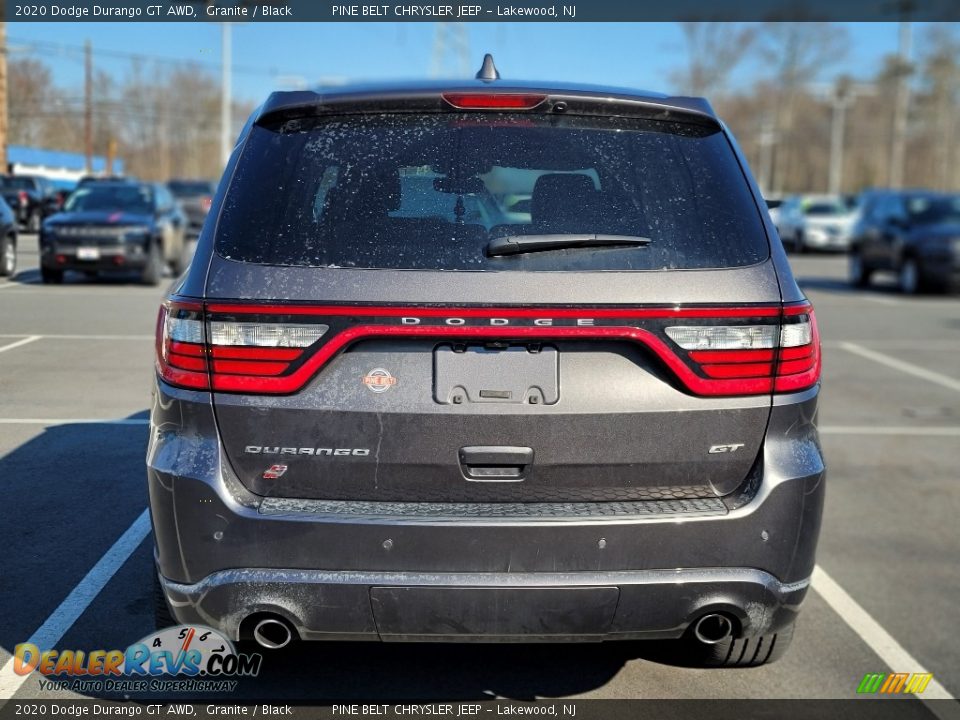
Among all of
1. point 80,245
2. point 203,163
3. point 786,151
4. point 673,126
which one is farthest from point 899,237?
point 203,163

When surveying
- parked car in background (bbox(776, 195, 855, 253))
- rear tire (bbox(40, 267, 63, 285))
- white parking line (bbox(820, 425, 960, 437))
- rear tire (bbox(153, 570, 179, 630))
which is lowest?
parked car in background (bbox(776, 195, 855, 253))

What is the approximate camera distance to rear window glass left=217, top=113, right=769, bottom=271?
3074mm

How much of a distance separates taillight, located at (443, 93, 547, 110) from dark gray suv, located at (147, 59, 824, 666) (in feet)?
0.64

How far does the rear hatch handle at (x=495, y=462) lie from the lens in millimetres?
3016

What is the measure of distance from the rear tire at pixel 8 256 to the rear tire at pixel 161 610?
15.5 ft

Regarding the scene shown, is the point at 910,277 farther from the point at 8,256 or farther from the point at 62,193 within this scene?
the point at 62,193

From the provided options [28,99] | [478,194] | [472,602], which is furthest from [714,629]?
[28,99]

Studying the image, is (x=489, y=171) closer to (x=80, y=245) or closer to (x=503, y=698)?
(x=503, y=698)

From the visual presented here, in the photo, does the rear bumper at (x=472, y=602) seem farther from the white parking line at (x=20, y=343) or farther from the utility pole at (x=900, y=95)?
the utility pole at (x=900, y=95)

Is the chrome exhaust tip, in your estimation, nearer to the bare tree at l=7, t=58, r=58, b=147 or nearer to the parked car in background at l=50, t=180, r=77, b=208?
the parked car in background at l=50, t=180, r=77, b=208

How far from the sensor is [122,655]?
385cm

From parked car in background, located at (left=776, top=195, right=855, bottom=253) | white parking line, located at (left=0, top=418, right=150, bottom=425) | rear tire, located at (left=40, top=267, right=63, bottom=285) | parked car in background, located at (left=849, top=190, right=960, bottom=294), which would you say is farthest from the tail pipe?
parked car in background, located at (left=776, top=195, right=855, bottom=253)

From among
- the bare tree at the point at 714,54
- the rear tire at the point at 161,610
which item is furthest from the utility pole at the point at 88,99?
the rear tire at the point at 161,610

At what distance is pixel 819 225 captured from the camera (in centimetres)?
3681
